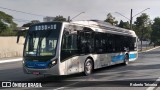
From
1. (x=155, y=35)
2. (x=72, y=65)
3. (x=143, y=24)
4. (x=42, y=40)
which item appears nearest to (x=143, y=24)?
(x=143, y=24)

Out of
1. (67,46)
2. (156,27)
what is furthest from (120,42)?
(156,27)

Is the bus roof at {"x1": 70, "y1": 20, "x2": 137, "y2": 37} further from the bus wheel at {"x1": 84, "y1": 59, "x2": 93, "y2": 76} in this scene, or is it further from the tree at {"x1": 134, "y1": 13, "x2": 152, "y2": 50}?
the tree at {"x1": 134, "y1": 13, "x2": 152, "y2": 50}

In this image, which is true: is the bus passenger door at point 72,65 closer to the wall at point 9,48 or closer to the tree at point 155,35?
the wall at point 9,48

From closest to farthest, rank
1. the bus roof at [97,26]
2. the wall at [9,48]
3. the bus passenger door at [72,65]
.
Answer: the bus passenger door at [72,65], the bus roof at [97,26], the wall at [9,48]

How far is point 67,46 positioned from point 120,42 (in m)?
8.58

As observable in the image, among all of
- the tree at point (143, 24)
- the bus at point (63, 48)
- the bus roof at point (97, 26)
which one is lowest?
the bus at point (63, 48)

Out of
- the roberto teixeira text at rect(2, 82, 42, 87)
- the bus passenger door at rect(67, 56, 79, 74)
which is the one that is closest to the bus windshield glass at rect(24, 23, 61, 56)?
the bus passenger door at rect(67, 56, 79, 74)

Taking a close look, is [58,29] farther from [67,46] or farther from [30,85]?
[30,85]

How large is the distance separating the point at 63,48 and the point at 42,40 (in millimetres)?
990

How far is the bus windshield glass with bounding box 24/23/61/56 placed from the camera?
1410 centimetres

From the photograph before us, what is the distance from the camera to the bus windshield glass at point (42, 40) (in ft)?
46.3

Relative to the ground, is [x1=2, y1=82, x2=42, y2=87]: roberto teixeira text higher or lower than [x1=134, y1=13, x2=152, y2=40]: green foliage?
lower

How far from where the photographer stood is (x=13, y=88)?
1220 centimetres

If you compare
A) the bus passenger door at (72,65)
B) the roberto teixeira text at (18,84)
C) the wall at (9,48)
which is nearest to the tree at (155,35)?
the wall at (9,48)
